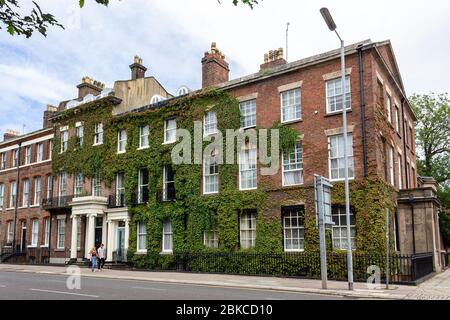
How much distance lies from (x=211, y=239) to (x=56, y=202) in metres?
15.6

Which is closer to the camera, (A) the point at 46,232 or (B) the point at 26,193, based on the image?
(A) the point at 46,232

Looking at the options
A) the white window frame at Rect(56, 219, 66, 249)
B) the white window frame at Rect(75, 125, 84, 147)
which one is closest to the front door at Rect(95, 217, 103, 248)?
the white window frame at Rect(56, 219, 66, 249)

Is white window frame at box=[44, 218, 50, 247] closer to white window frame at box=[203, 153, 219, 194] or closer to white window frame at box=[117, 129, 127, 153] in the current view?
white window frame at box=[117, 129, 127, 153]

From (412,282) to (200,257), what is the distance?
39.5 ft

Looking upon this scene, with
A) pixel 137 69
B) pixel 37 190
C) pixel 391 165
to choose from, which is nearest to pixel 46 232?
pixel 37 190

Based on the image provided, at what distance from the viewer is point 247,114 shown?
1059 inches

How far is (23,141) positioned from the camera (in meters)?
42.7

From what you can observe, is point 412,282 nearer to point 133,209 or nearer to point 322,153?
point 322,153

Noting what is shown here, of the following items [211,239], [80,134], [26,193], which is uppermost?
[80,134]

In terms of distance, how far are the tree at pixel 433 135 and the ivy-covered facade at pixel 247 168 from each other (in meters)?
16.9

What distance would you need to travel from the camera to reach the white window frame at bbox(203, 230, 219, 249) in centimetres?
2693

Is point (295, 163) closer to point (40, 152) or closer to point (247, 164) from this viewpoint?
point (247, 164)

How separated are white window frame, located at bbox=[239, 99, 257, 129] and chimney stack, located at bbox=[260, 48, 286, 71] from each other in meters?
2.94

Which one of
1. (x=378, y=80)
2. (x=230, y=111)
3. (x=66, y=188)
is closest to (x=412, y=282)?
(x=378, y=80)
